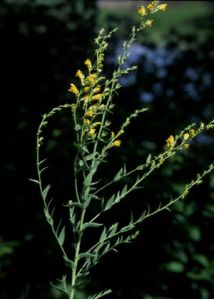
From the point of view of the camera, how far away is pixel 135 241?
3215mm

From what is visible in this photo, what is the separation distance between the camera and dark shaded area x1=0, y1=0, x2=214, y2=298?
312 centimetres

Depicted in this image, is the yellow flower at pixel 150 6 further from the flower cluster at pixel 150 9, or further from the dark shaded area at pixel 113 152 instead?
the dark shaded area at pixel 113 152

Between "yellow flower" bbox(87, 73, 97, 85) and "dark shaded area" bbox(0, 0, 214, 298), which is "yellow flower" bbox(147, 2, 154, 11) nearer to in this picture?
"yellow flower" bbox(87, 73, 97, 85)

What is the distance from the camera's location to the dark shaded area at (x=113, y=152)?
3.12 metres

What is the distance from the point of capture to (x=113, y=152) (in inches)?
135

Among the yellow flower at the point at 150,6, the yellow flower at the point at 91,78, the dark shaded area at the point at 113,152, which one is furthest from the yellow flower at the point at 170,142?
the dark shaded area at the point at 113,152

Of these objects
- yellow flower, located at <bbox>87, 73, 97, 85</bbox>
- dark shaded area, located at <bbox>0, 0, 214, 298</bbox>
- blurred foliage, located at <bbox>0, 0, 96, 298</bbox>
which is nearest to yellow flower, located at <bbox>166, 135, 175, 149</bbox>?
yellow flower, located at <bbox>87, 73, 97, 85</bbox>

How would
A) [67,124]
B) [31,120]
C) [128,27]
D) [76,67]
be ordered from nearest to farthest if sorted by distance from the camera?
[67,124], [31,120], [76,67], [128,27]

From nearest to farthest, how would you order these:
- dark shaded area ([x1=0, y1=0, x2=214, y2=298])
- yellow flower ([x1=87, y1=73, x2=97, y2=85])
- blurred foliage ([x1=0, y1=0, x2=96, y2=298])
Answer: yellow flower ([x1=87, y1=73, x2=97, y2=85]) → dark shaded area ([x1=0, y1=0, x2=214, y2=298]) → blurred foliage ([x1=0, y1=0, x2=96, y2=298])

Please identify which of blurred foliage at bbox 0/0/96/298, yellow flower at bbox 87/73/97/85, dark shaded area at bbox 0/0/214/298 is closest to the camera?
yellow flower at bbox 87/73/97/85

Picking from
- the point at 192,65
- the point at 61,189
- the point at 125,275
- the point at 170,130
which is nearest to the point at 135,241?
the point at 125,275

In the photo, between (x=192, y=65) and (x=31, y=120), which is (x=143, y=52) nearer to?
(x=192, y=65)

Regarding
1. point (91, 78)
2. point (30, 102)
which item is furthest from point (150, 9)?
point (30, 102)

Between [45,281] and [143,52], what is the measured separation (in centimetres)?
288
